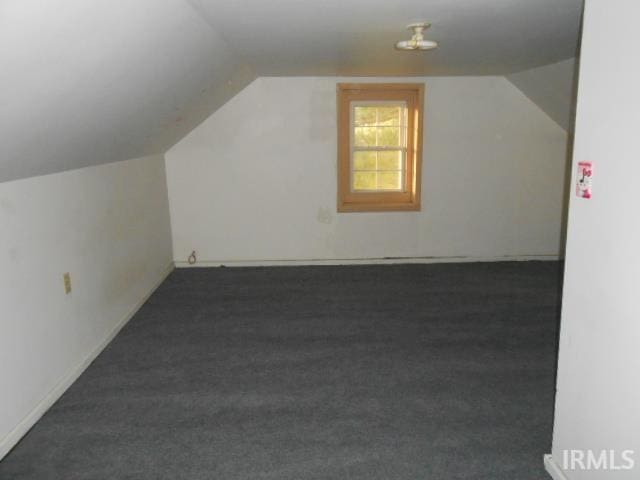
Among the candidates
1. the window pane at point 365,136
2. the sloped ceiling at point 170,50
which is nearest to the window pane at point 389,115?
the window pane at point 365,136

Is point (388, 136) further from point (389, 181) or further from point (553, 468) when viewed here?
point (553, 468)

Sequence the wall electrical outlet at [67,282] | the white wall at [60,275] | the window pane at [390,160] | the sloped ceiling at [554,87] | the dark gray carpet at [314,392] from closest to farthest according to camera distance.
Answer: the dark gray carpet at [314,392] < the white wall at [60,275] < the wall electrical outlet at [67,282] < the sloped ceiling at [554,87] < the window pane at [390,160]

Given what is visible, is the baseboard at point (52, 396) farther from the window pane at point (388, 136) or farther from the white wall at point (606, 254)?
the window pane at point (388, 136)

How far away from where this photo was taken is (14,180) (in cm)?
216

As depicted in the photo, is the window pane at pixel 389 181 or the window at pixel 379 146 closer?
the window at pixel 379 146

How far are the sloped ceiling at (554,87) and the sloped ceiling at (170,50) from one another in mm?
181

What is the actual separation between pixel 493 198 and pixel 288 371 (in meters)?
3.11

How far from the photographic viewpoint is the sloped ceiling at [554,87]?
3609 mm

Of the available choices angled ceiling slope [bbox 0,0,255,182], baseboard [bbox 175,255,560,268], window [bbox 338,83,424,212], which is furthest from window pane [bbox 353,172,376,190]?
angled ceiling slope [bbox 0,0,255,182]

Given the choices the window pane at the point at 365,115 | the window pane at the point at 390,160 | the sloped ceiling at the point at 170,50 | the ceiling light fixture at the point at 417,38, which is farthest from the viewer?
the window pane at the point at 390,160

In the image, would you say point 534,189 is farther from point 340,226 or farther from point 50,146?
point 50,146

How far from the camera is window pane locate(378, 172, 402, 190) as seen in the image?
16.0 feet

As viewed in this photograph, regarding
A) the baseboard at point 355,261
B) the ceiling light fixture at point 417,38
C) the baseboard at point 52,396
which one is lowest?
the baseboard at point 52,396

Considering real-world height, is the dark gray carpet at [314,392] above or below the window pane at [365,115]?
below
